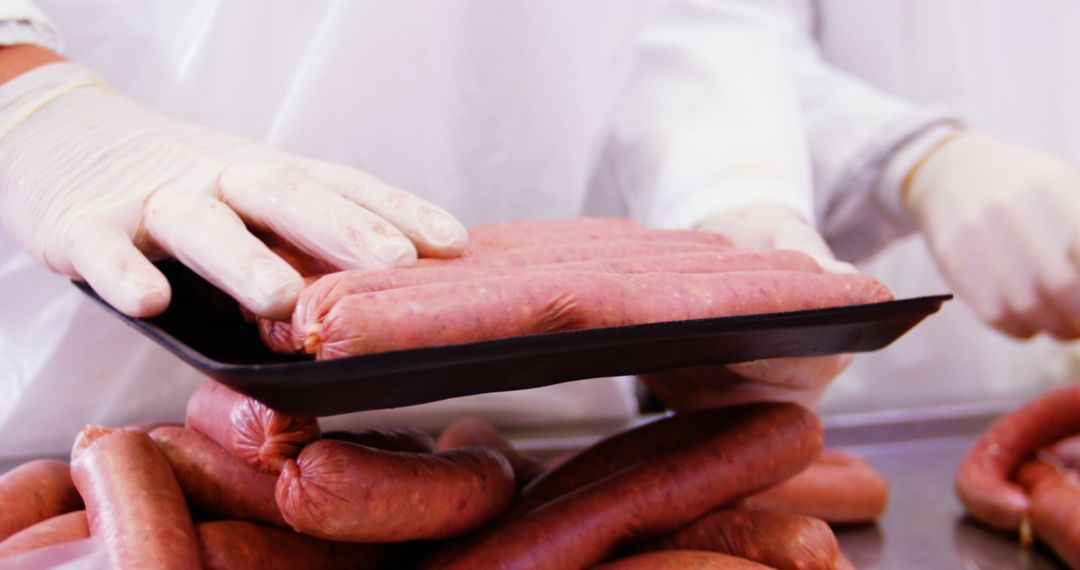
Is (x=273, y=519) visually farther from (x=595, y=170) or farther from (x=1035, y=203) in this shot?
(x=1035, y=203)

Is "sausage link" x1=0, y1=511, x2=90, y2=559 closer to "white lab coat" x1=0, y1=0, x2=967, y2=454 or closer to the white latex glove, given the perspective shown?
the white latex glove

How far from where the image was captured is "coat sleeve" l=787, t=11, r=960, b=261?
8.48 feet

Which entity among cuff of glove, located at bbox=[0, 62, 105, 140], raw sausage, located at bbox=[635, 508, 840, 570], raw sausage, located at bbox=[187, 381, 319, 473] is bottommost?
raw sausage, located at bbox=[635, 508, 840, 570]

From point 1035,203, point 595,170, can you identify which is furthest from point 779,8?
point 1035,203

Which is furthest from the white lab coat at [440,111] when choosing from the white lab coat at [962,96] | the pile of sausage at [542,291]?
the white lab coat at [962,96]

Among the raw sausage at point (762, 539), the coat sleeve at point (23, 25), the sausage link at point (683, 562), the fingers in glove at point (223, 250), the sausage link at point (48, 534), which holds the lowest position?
the raw sausage at point (762, 539)

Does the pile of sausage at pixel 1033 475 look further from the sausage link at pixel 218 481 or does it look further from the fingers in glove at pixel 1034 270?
the sausage link at pixel 218 481

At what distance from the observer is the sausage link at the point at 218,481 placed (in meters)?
1.18

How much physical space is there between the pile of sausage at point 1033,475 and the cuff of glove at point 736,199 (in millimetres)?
680

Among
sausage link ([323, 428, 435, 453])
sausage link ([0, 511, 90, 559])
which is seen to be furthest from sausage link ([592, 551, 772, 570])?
sausage link ([0, 511, 90, 559])

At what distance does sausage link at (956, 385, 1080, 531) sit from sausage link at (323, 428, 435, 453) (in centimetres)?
121

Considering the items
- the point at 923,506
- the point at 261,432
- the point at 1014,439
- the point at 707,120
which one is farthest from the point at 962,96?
the point at 261,432

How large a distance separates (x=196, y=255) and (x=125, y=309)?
4.8 inches

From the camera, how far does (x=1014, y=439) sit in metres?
1.92
